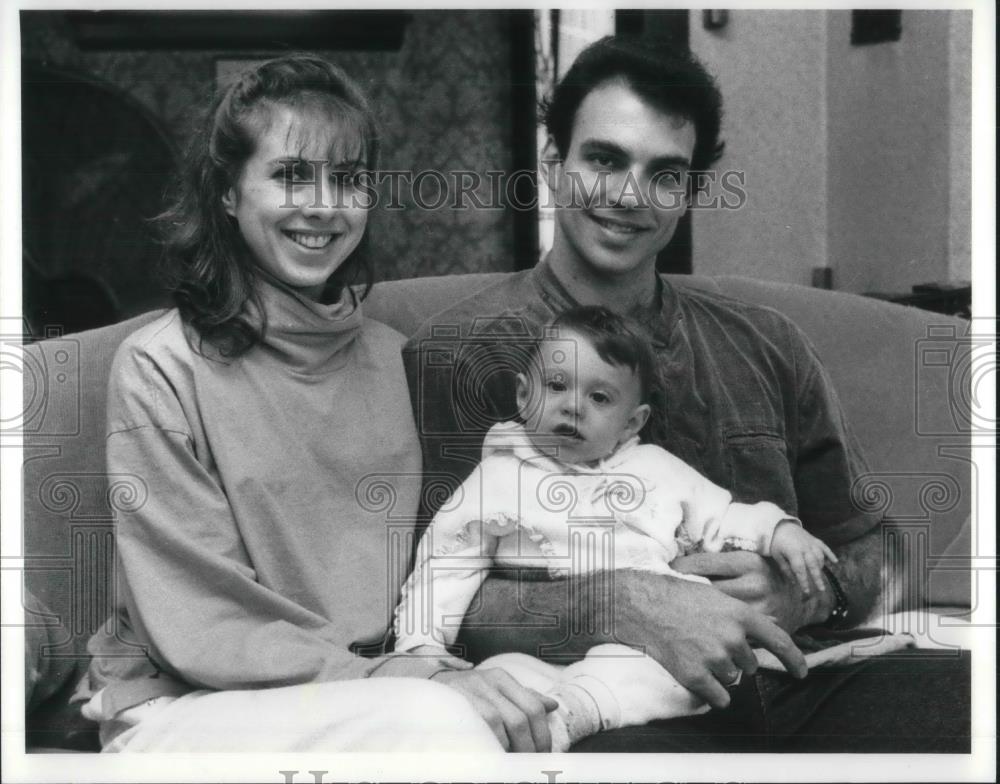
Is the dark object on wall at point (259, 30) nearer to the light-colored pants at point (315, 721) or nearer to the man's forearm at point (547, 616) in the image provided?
the man's forearm at point (547, 616)

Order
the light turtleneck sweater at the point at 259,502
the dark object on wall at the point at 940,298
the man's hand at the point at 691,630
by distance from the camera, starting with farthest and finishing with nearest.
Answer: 1. the dark object on wall at the point at 940,298
2. the man's hand at the point at 691,630
3. the light turtleneck sweater at the point at 259,502

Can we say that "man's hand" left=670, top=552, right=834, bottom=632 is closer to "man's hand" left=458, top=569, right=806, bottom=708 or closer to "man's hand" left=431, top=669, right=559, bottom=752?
"man's hand" left=458, top=569, right=806, bottom=708

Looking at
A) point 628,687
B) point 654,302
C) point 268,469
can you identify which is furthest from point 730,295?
point 268,469

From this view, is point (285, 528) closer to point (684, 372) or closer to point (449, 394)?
point (449, 394)

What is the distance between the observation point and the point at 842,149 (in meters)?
3.16

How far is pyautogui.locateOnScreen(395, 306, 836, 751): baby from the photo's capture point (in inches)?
118

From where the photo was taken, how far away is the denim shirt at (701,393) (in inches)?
120

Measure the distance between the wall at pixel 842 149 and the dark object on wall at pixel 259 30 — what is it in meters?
0.75

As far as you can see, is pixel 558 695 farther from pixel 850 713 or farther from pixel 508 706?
pixel 850 713

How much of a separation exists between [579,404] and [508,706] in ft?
2.26

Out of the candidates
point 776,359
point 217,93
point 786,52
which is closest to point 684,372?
point 776,359

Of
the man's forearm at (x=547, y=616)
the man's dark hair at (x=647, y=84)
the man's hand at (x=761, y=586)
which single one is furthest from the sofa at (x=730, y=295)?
the man's forearm at (x=547, y=616)

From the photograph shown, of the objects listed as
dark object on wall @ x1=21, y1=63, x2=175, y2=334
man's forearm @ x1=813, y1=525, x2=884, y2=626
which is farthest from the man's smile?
dark object on wall @ x1=21, y1=63, x2=175, y2=334

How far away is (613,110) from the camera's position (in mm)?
3068
